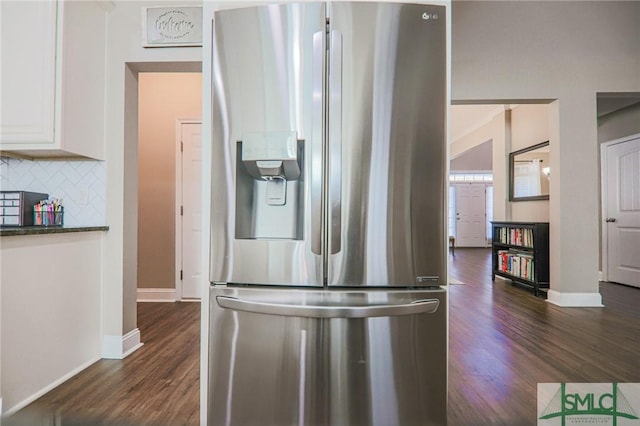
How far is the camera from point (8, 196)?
206 cm

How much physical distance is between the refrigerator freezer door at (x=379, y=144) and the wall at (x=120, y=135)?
1.59 metres

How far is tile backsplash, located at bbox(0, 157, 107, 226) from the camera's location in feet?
7.47

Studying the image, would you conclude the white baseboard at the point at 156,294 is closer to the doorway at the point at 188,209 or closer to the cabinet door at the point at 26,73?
the doorway at the point at 188,209

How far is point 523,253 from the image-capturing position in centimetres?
446

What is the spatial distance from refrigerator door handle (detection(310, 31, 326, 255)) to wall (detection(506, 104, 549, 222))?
4399 mm

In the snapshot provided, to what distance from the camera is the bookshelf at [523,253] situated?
4035mm

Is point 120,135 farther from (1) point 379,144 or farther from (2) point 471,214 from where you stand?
(2) point 471,214

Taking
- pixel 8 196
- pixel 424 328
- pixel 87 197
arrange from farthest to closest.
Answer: pixel 87 197, pixel 8 196, pixel 424 328

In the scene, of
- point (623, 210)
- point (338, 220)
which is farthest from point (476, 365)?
point (623, 210)

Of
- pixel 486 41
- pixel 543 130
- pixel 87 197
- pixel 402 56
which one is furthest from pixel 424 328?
pixel 543 130

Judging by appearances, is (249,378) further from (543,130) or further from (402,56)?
(543,130)

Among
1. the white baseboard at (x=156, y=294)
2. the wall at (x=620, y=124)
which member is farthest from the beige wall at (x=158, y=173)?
the wall at (x=620, y=124)

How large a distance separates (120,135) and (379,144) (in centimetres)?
202

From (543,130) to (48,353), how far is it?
5.70 meters
